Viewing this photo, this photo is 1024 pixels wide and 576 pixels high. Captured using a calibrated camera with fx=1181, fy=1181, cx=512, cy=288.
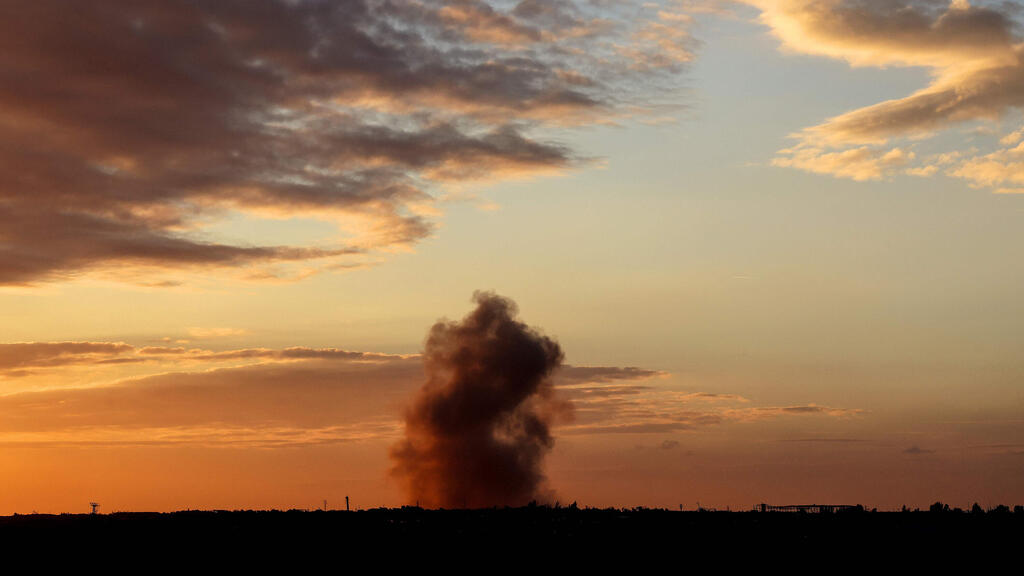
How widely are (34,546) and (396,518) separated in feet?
114

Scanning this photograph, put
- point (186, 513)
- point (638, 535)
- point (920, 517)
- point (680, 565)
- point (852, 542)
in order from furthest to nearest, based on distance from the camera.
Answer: point (186, 513)
point (920, 517)
point (638, 535)
point (852, 542)
point (680, 565)

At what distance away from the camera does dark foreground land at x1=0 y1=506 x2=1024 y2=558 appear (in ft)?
282

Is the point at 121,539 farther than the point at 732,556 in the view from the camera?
Yes

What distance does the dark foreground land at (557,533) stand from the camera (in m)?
85.9

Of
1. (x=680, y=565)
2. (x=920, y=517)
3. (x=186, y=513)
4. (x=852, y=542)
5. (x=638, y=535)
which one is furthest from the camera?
(x=186, y=513)

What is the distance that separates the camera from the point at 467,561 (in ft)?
270

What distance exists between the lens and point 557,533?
9312cm

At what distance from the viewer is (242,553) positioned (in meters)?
85.6

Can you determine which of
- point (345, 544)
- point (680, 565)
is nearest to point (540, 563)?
point (680, 565)

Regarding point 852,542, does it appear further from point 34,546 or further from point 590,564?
point 34,546

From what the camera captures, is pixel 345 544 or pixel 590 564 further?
pixel 345 544

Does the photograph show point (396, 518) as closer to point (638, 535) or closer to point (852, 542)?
point (638, 535)

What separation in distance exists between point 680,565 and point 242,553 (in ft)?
103

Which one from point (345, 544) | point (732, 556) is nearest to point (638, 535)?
point (732, 556)
